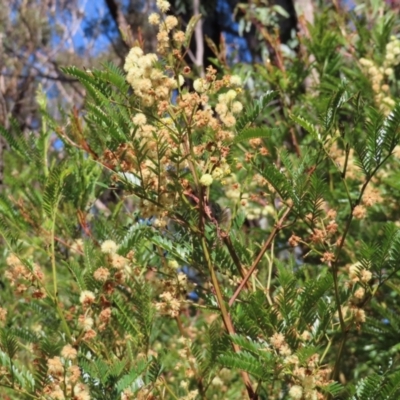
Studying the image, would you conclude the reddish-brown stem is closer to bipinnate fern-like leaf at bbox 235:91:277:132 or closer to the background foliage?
the background foliage

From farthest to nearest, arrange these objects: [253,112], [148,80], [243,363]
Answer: [253,112], [148,80], [243,363]

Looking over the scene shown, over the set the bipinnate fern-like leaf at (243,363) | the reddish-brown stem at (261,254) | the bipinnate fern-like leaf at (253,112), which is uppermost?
the bipinnate fern-like leaf at (253,112)

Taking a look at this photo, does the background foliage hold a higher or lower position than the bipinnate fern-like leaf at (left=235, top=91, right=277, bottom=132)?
lower

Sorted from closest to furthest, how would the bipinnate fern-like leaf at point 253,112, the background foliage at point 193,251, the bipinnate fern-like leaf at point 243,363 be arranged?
the bipinnate fern-like leaf at point 243,363
the background foliage at point 193,251
the bipinnate fern-like leaf at point 253,112

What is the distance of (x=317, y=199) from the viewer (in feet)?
3.38

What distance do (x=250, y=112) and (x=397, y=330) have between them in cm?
80

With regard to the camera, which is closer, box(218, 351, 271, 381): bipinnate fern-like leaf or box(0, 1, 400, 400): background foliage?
box(218, 351, 271, 381): bipinnate fern-like leaf

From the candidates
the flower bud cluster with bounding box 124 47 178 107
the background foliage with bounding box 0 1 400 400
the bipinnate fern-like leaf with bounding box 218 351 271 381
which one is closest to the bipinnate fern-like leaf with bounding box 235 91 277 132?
the background foliage with bounding box 0 1 400 400

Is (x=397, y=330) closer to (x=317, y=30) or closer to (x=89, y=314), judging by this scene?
(x=89, y=314)

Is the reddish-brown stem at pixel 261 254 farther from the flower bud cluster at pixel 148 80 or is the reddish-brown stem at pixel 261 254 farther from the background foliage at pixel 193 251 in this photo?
the flower bud cluster at pixel 148 80

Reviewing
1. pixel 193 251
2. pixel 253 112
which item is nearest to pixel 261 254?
pixel 193 251

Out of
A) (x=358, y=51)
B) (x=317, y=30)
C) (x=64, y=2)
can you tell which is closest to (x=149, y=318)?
(x=317, y=30)

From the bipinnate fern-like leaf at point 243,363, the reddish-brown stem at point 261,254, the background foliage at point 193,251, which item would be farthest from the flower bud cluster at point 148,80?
the bipinnate fern-like leaf at point 243,363

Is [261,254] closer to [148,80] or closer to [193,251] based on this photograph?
[193,251]
